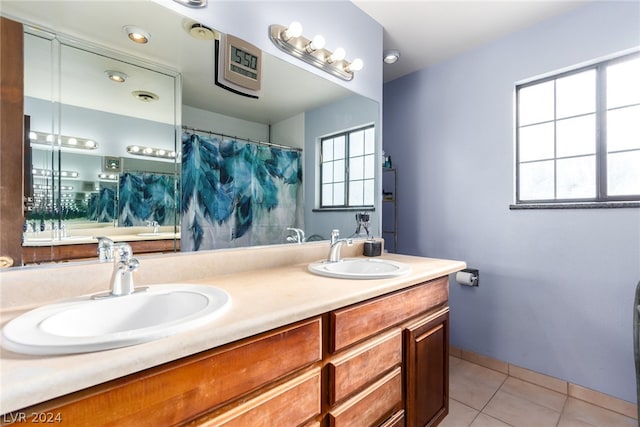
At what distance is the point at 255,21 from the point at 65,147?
99 centimetres

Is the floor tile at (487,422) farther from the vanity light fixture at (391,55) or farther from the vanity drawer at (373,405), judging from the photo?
the vanity light fixture at (391,55)

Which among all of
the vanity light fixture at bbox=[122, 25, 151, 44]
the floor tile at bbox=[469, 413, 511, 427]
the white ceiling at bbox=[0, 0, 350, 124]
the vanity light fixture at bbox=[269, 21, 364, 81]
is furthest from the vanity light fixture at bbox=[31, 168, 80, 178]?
the floor tile at bbox=[469, 413, 511, 427]

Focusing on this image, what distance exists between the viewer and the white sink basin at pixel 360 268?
1.32 meters

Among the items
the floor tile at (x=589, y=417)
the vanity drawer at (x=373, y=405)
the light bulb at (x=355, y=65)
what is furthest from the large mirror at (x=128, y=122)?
the floor tile at (x=589, y=417)

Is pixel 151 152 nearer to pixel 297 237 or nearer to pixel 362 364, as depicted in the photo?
pixel 297 237

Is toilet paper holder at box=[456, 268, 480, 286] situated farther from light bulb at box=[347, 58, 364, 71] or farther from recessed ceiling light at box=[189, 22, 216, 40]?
recessed ceiling light at box=[189, 22, 216, 40]

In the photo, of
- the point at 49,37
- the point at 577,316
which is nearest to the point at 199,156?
the point at 49,37

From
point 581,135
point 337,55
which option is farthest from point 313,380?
point 581,135

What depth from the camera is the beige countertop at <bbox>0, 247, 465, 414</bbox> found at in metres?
0.49

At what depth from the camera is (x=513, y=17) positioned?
1991 mm

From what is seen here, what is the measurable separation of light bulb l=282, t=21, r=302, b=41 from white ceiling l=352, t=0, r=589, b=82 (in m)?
0.65

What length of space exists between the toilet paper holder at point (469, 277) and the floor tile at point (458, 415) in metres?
0.80

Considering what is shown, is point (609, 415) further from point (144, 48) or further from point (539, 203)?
point (144, 48)

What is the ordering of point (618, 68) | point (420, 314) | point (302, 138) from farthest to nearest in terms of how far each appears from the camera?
point (618, 68)
point (302, 138)
point (420, 314)
